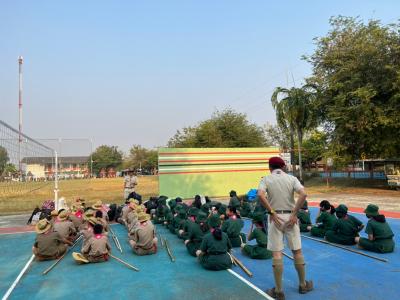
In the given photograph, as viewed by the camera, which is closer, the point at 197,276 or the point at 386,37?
the point at 197,276

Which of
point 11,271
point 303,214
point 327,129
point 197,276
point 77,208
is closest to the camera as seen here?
point 197,276

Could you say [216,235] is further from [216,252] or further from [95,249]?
[95,249]

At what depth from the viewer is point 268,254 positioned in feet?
24.3

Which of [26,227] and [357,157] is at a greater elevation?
[357,157]

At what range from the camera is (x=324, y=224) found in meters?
9.18

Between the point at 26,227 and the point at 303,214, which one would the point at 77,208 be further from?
the point at 303,214

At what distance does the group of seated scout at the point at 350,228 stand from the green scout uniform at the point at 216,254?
120 inches

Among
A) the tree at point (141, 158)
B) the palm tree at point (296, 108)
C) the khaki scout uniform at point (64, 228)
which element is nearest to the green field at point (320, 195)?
the palm tree at point (296, 108)

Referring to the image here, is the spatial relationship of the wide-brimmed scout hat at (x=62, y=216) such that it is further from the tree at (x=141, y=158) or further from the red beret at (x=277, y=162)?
the tree at (x=141, y=158)

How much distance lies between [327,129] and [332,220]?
17.8 m

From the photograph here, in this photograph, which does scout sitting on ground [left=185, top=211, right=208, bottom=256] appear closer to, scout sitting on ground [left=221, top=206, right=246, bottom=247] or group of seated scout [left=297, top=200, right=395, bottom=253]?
scout sitting on ground [left=221, top=206, right=246, bottom=247]

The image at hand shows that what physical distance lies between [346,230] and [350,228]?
98 millimetres

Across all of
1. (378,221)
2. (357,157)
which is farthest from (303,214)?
(357,157)

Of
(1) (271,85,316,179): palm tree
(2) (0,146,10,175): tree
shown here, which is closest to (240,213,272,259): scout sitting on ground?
(2) (0,146,10,175): tree
